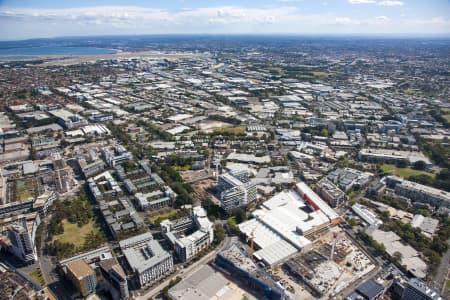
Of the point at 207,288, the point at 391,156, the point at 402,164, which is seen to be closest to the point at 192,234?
the point at 207,288

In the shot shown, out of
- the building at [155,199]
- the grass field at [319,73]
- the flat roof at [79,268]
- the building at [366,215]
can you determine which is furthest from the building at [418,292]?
the grass field at [319,73]

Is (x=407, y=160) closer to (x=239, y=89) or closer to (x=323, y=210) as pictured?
(x=323, y=210)

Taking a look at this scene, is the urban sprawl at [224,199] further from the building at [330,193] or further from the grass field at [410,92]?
the grass field at [410,92]

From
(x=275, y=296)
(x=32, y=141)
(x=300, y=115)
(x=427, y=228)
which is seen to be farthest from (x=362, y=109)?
(x=32, y=141)

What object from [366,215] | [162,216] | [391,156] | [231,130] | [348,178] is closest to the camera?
[366,215]

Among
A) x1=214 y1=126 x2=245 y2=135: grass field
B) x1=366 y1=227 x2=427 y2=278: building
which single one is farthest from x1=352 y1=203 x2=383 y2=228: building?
x1=214 y1=126 x2=245 y2=135: grass field

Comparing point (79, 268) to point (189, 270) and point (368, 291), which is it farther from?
point (368, 291)
